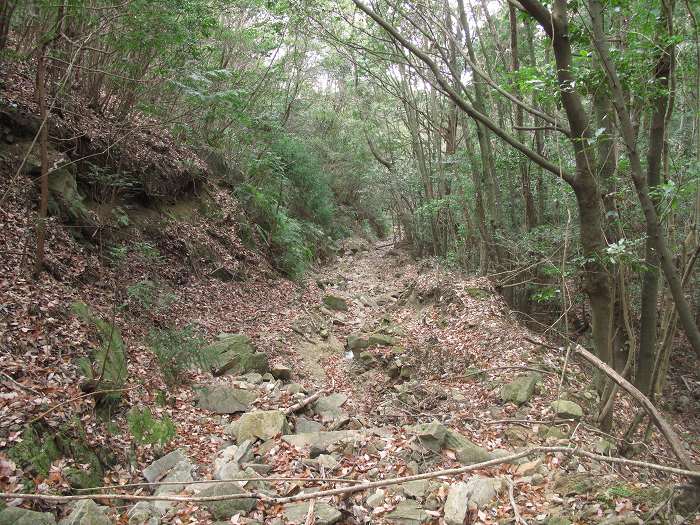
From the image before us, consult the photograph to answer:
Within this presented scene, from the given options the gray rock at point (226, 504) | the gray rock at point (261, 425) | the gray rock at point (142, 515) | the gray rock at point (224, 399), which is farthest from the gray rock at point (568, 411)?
the gray rock at point (142, 515)

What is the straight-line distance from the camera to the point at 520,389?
6.51 m

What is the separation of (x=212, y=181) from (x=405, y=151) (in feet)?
36.4

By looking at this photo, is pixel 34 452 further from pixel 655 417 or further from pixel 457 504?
pixel 655 417

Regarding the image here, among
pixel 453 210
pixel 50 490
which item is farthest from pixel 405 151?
pixel 50 490

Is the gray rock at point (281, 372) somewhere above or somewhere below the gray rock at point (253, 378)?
below

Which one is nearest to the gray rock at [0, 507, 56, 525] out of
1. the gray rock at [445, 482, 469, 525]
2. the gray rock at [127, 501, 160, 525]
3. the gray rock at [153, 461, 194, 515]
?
the gray rock at [127, 501, 160, 525]

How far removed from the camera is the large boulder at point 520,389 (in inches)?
252

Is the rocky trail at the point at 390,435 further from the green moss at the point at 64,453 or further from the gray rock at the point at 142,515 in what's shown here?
the green moss at the point at 64,453

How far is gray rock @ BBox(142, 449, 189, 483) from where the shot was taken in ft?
14.9

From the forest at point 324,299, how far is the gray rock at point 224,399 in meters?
0.04

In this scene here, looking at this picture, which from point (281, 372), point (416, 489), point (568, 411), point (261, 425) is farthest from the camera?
point (281, 372)

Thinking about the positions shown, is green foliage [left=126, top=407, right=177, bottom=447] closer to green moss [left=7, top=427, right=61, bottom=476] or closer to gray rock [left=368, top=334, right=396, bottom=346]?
green moss [left=7, top=427, right=61, bottom=476]

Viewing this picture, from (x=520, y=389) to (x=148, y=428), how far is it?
484 cm

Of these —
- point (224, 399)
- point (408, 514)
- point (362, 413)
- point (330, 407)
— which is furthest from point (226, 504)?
point (362, 413)
